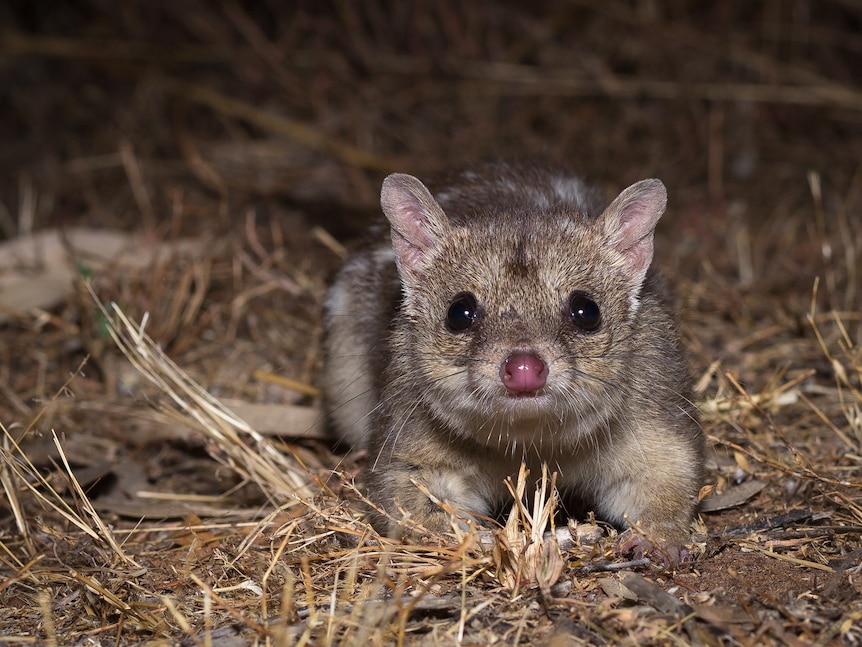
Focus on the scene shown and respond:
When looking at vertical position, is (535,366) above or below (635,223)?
below

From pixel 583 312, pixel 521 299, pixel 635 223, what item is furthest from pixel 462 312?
pixel 635 223

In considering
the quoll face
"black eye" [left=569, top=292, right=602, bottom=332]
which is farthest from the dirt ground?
"black eye" [left=569, top=292, right=602, bottom=332]

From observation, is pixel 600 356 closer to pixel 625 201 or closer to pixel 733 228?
pixel 625 201

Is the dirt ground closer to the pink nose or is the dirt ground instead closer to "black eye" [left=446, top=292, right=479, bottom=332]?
the pink nose

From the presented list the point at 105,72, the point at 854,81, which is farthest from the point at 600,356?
the point at 105,72

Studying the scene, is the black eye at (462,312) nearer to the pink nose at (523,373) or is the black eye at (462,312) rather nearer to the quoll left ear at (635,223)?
the pink nose at (523,373)

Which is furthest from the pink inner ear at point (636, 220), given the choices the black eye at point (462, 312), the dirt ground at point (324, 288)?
the dirt ground at point (324, 288)

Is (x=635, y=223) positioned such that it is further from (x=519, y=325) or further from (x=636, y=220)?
(x=519, y=325)
